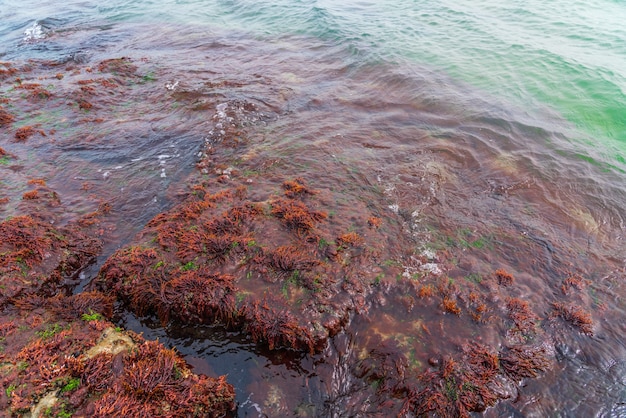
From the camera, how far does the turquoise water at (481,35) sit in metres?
12.4

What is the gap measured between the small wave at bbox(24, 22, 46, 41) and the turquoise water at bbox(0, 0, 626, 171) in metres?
0.52

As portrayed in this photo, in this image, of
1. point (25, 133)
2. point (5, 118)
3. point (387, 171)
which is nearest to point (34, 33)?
point (5, 118)

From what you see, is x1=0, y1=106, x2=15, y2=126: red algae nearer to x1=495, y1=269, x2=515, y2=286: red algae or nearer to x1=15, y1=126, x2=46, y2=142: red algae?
x1=15, y1=126, x2=46, y2=142: red algae

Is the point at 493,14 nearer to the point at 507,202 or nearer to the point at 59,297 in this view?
the point at 507,202

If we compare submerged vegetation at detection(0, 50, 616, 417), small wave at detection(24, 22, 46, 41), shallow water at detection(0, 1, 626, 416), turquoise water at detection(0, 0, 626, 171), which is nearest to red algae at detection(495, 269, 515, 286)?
submerged vegetation at detection(0, 50, 616, 417)

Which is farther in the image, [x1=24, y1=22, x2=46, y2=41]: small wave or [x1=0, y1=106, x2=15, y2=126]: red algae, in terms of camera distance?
[x1=24, y1=22, x2=46, y2=41]: small wave

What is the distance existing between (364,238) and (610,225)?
605cm

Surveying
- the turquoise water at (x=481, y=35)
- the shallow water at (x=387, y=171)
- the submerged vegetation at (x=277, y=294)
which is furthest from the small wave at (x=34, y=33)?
the submerged vegetation at (x=277, y=294)

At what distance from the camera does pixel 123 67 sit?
14117mm

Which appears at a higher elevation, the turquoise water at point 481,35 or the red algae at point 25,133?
the turquoise water at point 481,35

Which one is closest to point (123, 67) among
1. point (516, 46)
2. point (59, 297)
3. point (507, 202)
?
point (59, 297)

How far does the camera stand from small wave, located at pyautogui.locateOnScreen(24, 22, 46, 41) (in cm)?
1883

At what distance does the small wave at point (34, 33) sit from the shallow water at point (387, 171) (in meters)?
2.59

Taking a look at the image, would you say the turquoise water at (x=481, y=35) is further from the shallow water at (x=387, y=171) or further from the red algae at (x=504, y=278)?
the red algae at (x=504, y=278)
